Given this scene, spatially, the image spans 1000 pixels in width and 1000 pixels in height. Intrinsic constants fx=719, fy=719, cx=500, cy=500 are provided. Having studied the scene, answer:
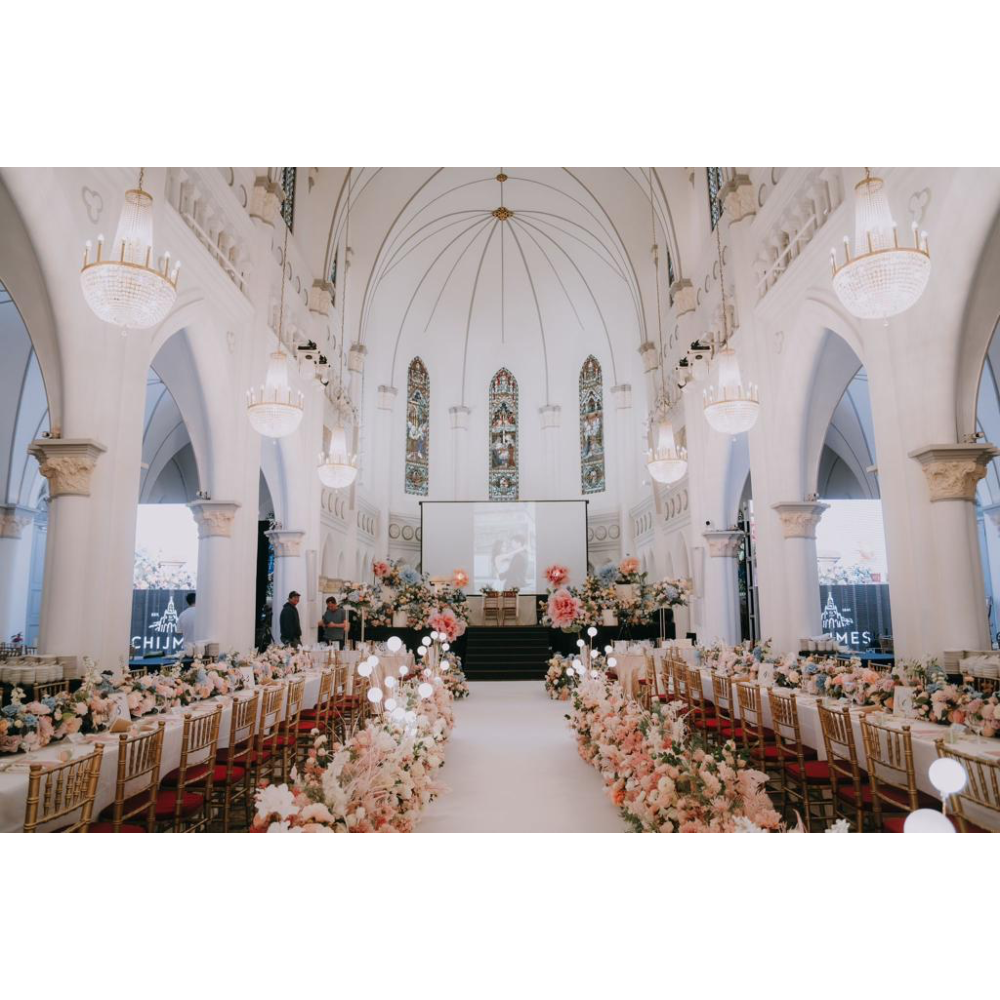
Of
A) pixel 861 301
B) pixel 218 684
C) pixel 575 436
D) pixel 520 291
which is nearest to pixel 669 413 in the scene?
pixel 575 436

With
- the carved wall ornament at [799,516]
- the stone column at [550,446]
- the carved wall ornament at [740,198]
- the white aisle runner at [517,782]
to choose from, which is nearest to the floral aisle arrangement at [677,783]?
the white aisle runner at [517,782]

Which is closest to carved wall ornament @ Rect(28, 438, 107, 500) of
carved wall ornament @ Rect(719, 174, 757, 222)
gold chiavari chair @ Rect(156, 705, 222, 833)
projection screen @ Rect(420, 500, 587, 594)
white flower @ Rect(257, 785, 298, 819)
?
gold chiavari chair @ Rect(156, 705, 222, 833)

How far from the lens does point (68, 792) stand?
3127mm

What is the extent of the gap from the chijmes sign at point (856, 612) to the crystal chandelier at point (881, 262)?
15.1 meters

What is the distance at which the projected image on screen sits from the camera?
23.8m

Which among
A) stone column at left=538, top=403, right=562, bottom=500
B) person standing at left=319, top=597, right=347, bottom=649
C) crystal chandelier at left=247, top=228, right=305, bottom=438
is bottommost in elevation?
person standing at left=319, top=597, right=347, bottom=649

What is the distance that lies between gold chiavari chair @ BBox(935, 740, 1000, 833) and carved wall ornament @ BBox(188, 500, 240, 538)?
9.85 m

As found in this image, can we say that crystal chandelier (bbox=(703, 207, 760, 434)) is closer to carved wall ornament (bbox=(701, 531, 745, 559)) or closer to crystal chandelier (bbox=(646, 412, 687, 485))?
crystal chandelier (bbox=(646, 412, 687, 485))

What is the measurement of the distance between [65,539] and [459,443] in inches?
775

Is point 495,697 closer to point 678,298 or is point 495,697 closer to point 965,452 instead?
point 965,452

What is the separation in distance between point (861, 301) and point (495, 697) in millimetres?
9336

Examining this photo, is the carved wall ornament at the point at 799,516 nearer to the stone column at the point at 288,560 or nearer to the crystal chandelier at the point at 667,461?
the crystal chandelier at the point at 667,461

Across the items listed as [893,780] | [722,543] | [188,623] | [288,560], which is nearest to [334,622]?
[188,623]

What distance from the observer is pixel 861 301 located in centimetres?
566
